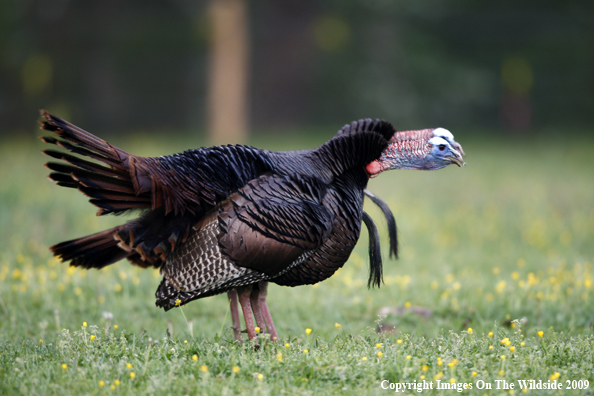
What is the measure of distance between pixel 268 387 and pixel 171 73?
75.1ft

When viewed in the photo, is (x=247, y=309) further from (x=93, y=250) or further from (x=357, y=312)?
(x=357, y=312)

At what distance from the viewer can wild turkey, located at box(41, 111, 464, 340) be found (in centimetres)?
392

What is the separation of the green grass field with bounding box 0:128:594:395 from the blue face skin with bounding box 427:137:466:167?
1228 mm

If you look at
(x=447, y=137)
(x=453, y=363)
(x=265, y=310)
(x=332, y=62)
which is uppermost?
(x=332, y=62)

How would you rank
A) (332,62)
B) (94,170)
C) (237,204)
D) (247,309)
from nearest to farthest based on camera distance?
(94,170) → (237,204) → (247,309) → (332,62)

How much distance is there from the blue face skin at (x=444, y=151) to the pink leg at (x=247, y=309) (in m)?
1.66

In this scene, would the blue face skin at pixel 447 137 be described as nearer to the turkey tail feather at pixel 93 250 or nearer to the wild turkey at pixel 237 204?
the wild turkey at pixel 237 204

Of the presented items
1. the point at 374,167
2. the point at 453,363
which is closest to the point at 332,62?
the point at 374,167

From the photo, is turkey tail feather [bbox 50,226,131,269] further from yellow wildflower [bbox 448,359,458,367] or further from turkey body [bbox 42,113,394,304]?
yellow wildflower [bbox 448,359,458,367]

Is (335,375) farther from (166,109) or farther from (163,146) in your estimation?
Result: (166,109)

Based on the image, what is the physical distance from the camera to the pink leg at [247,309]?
4.23 m

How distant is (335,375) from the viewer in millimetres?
3434

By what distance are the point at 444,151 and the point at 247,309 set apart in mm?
1807

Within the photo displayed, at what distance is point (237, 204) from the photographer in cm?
409
